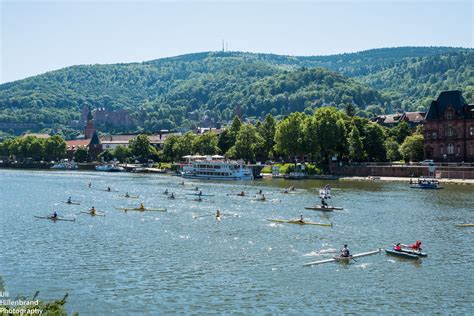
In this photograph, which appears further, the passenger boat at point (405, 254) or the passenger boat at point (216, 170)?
the passenger boat at point (216, 170)

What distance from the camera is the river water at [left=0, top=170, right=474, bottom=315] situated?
157 feet

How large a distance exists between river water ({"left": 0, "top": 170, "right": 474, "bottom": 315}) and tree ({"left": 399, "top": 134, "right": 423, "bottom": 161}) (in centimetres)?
5895

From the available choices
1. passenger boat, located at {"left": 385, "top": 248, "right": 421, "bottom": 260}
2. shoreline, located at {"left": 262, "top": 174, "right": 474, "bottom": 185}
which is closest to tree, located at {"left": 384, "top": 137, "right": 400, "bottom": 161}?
shoreline, located at {"left": 262, "top": 174, "right": 474, "bottom": 185}

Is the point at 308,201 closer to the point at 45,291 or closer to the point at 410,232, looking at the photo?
the point at 410,232

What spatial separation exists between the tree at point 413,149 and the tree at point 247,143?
48516 millimetres

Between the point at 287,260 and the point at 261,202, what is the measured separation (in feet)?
158

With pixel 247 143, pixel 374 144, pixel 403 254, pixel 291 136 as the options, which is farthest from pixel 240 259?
pixel 247 143

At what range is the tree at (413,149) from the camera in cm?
16425

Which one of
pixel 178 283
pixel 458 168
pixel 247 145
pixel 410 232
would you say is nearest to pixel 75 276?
pixel 178 283

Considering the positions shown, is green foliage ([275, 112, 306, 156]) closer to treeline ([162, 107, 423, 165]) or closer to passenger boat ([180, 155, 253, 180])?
treeline ([162, 107, 423, 165])

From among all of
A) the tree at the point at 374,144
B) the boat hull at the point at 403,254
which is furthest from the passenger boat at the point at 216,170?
the boat hull at the point at 403,254

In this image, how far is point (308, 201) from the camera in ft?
351

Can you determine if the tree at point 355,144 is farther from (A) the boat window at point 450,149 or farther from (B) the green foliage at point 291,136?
(A) the boat window at point 450,149

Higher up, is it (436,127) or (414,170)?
(436,127)
